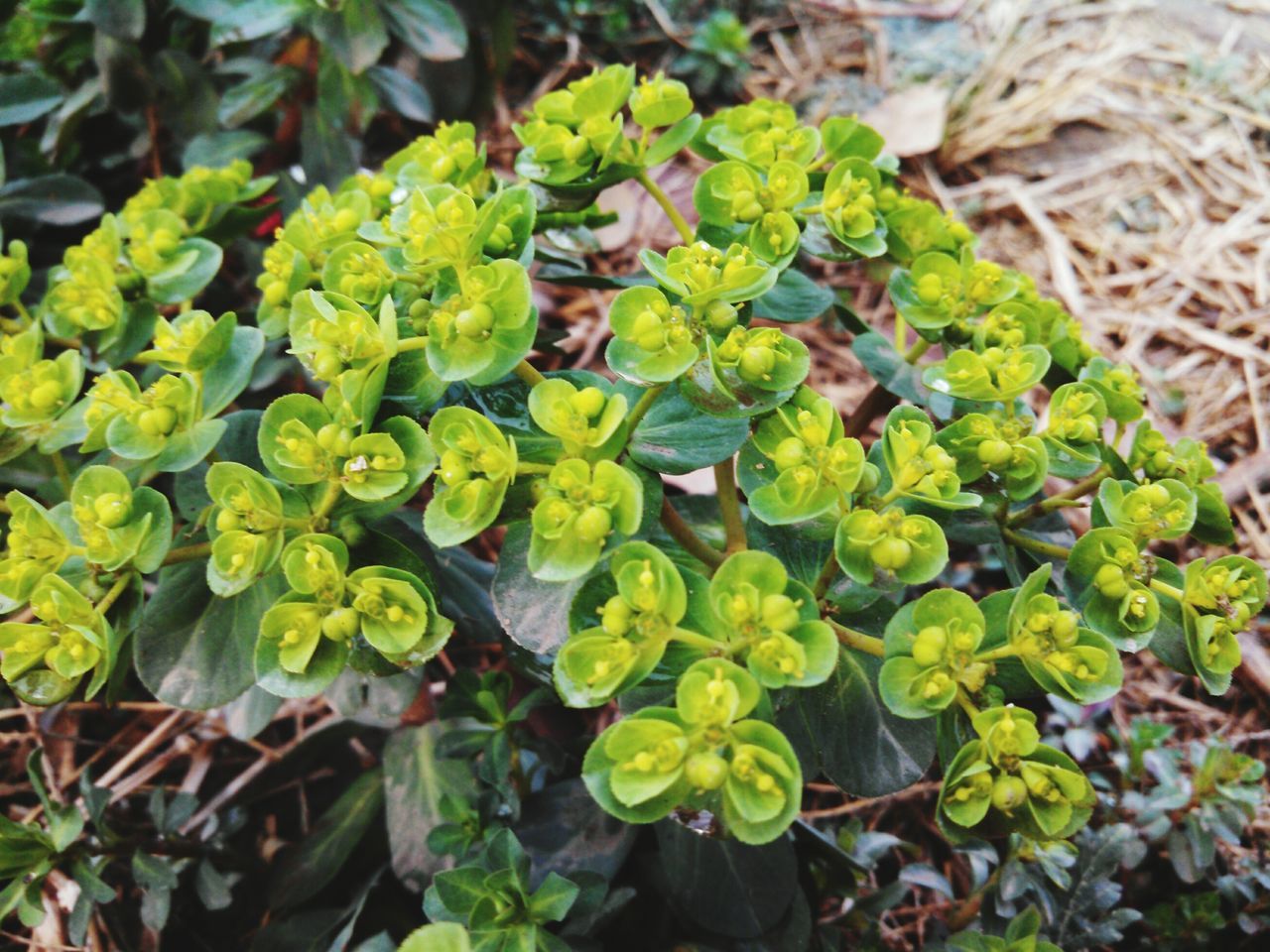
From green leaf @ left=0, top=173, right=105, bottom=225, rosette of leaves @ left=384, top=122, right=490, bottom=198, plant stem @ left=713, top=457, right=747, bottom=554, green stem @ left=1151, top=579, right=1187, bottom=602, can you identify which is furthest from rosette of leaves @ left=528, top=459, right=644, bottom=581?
green leaf @ left=0, top=173, right=105, bottom=225

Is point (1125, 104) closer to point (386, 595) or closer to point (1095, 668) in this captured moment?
point (1095, 668)

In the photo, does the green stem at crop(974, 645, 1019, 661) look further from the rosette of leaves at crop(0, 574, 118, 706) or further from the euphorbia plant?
the rosette of leaves at crop(0, 574, 118, 706)

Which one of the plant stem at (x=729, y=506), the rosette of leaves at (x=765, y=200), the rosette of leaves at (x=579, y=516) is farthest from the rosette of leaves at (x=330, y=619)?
the rosette of leaves at (x=765, y=200)

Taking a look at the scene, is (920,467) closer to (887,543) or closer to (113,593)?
(887,543)

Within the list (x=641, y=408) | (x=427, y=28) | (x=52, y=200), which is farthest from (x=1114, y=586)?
(x=52, y=200)

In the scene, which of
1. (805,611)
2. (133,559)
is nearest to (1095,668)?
(805,611)

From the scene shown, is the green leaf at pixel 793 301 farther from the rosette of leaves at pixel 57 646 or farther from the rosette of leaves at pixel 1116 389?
the rosette of leaves at pixel 57 646

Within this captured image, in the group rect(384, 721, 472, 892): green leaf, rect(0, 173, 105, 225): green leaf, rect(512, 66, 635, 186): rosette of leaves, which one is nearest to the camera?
rect(512, 66, 635, 186): rosette of leaves
